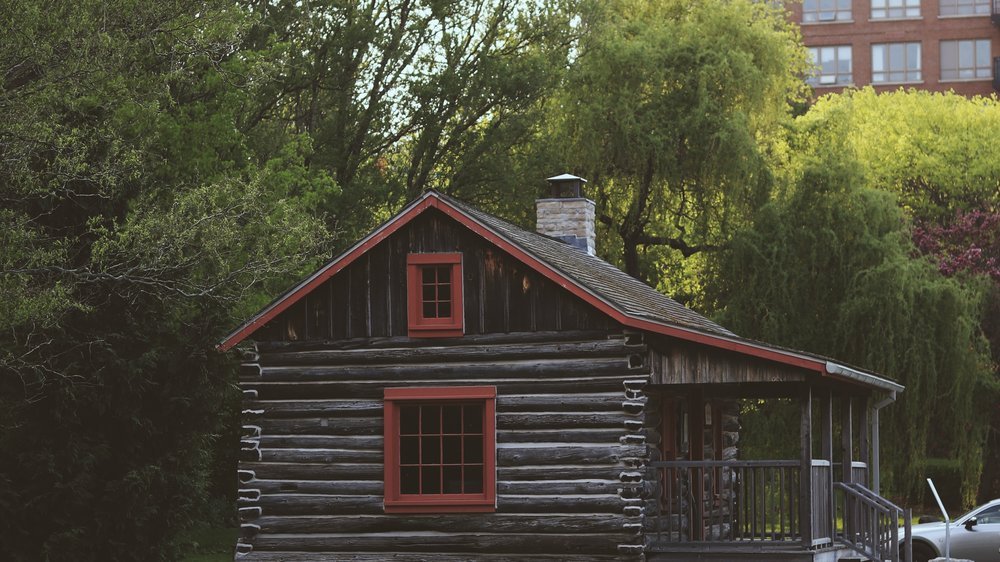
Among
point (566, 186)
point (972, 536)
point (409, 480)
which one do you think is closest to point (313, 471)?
point (409, 480)

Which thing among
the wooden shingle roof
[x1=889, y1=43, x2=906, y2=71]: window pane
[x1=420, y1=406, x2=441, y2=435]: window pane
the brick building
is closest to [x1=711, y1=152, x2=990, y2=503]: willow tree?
the wooden shingle roof

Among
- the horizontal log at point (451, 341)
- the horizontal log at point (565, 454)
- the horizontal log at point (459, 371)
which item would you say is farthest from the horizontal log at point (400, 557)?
the horizontal log at point (451, 341)

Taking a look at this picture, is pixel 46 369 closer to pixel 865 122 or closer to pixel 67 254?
pixel 67 254

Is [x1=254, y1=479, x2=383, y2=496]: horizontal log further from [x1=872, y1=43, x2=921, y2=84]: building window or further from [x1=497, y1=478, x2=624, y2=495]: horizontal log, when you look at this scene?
[x1=872, y1=43, x2=921, y2=84]: building window

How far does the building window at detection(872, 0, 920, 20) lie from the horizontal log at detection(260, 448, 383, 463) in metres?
58.0

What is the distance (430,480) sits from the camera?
69.0 feet

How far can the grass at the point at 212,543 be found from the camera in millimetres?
29562

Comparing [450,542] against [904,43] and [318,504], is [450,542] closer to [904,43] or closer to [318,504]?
[318,504]

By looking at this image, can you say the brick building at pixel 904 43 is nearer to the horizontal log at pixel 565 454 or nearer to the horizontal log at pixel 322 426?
the horizontal log at pixel 565 454

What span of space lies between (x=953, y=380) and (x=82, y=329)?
18171mm

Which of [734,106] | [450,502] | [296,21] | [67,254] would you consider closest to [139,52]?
[67,254]

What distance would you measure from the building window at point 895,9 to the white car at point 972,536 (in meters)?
52.5

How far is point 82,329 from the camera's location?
22016mm

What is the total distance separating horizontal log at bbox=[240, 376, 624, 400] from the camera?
20562 millimetres
